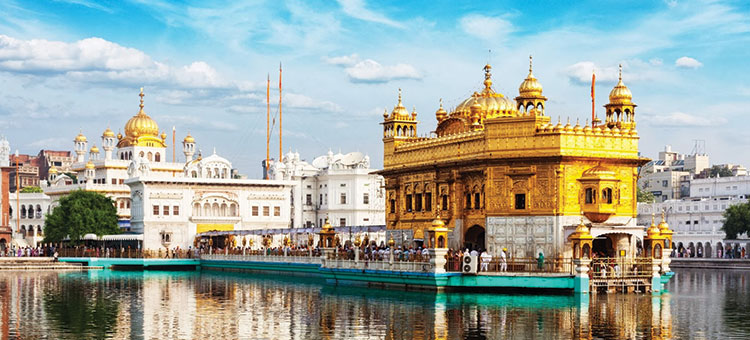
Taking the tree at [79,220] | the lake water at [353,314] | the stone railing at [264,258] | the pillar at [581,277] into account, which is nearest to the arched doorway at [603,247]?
the lake water at [353,314]

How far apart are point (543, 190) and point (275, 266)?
21.8m

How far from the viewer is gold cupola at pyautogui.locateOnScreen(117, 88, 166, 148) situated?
92.8 metres

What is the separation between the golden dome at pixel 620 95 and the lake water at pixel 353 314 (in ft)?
25.0

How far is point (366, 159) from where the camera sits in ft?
307

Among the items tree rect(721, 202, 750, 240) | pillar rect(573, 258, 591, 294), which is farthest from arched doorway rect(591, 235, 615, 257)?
tree rect(721, 202, 750, 240)

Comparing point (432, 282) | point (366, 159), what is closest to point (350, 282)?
point (432, 282)

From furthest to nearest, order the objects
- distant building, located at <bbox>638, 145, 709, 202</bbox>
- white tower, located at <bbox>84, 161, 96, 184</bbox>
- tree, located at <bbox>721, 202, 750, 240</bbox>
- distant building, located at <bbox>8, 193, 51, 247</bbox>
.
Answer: distant building, located at <bbox>638, 145, 709, 202</bbox>, distant building, located at <bbox>8, 193, 51, 247</bbox>, white tower, located at <bbox>84, 161, 96, 184</bbox>, tree, located at <bbox>721, 202, 750, 240</bbox>

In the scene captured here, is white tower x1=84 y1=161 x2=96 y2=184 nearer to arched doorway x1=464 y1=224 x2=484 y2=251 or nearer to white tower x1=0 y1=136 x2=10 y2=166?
white tower x1=0 y1=136 x2=10 y2=166

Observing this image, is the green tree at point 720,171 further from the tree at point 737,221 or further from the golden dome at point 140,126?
the golden dome at point 140,126

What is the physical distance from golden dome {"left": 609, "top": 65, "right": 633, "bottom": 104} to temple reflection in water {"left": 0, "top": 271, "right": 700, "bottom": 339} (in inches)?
351

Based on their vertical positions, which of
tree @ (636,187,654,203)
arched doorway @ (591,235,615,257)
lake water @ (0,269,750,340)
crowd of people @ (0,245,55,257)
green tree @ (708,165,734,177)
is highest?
green tree @ (708,165,734,177)

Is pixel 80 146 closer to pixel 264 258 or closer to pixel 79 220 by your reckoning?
pixel 79 220

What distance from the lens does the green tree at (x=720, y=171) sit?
131m

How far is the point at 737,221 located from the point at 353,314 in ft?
201
